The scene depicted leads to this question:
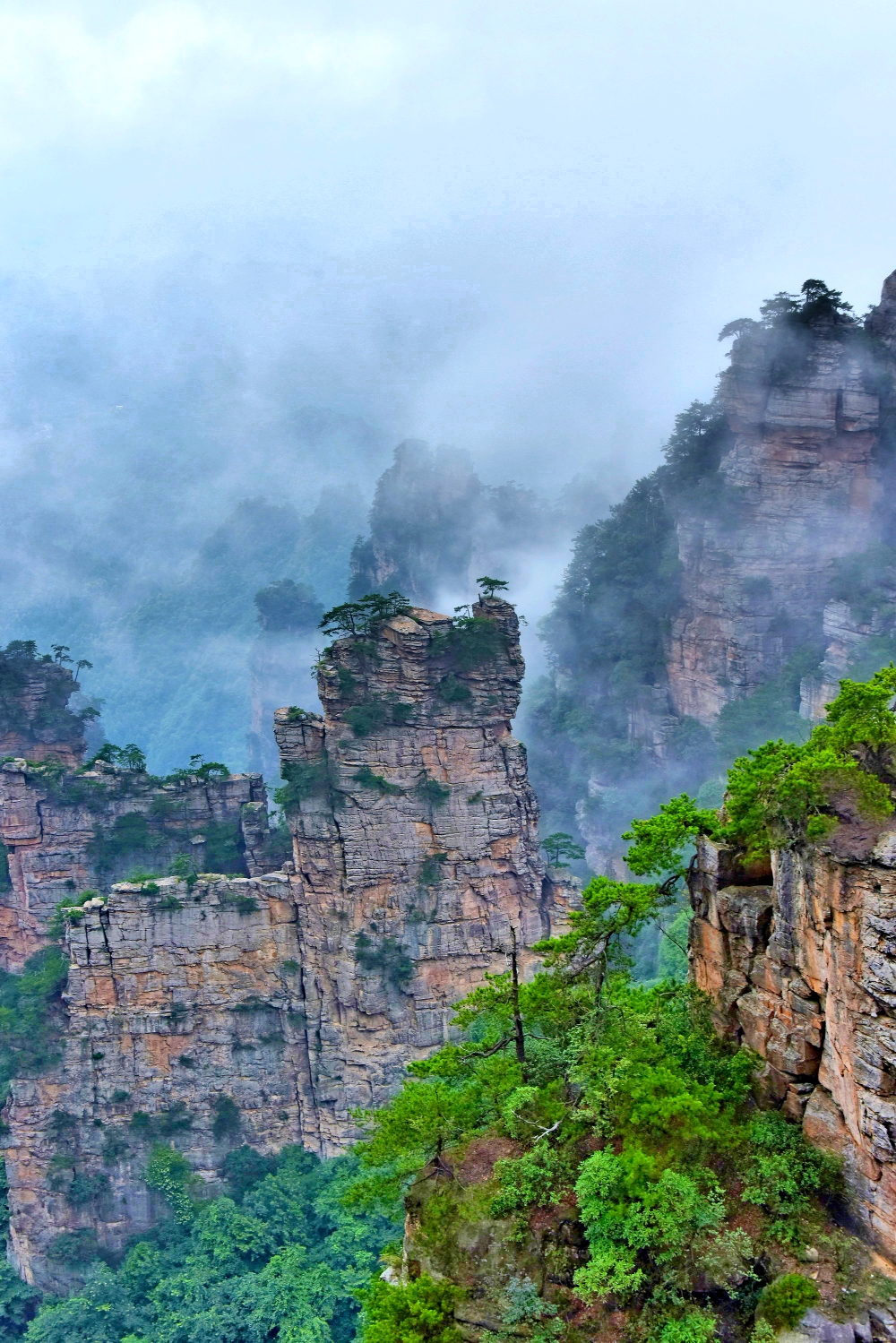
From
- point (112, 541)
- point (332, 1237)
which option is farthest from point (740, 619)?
point (112, 541)

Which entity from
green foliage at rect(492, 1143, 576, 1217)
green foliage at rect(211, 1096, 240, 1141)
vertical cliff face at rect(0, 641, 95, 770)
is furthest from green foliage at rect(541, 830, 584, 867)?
green foliage at rect(492, 1143, 576, 1217)

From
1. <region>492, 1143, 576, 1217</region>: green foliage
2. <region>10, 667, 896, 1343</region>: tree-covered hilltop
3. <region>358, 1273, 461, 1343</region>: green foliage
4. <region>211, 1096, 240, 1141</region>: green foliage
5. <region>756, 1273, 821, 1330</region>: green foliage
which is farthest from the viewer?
<region>211, 1096, 240, 1141</region>: green foliage

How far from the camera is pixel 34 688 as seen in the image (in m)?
42.8

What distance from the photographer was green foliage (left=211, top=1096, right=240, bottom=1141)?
116 feet

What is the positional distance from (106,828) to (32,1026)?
23.6 feet

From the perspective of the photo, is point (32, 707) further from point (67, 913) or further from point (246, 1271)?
point (246, 1271)

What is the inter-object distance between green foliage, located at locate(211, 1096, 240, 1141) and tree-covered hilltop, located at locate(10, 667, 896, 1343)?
18.5 meters

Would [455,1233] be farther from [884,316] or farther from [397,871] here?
[884,316]

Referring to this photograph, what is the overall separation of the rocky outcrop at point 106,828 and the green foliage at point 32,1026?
3.87 m

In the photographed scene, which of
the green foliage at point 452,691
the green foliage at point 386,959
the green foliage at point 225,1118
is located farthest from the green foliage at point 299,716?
the green foliage at point 225,1118

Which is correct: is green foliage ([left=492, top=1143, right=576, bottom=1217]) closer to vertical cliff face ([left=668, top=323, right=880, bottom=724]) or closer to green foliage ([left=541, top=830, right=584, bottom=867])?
green foliage ([left=541, top=830, right=584, bottom=867])

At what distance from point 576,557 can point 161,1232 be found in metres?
36.9

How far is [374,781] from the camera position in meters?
35.0

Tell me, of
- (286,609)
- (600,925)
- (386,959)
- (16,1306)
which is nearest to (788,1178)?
(600,925)
